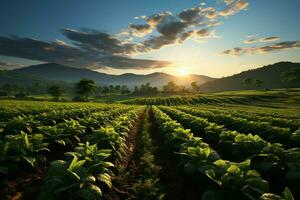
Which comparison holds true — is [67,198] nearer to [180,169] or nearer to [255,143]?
[180,169]

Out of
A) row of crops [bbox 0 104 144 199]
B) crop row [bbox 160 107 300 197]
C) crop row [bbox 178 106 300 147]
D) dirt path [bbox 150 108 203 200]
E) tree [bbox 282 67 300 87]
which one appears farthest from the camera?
tree [bbox 282 67 300 87]

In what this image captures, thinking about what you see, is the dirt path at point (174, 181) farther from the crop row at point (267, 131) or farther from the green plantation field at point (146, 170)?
the crop row at point (267, 131)

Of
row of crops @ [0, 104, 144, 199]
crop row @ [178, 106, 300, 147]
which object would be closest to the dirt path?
row of crops @ [0, 104, 144, 199]

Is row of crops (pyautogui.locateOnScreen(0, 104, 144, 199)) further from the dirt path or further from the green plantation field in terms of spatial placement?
the dirt path

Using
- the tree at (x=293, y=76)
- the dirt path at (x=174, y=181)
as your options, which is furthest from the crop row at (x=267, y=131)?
the tree at (x=293, y=76)

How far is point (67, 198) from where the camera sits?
5207 millimetres

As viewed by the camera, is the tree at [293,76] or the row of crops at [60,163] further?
the tree at [293,76]

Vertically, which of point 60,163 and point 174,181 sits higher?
point 60,163

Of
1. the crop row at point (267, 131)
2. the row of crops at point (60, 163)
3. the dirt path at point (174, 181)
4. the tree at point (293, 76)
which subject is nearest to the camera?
the row of crops at point (60, 163)

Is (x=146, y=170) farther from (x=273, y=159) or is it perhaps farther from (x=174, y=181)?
(x=273, y=159)

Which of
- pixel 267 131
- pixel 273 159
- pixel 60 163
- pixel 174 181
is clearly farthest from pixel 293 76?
pixel 60 163

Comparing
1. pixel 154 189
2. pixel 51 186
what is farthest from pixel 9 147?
pixel 154 189

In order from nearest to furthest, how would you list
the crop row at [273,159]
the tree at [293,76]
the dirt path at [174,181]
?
the crop row at [273,159]
the dirt path at [174,181]
the tree at [293,76]

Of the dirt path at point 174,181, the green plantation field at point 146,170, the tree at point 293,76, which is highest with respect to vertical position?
the tree at point 293,76
